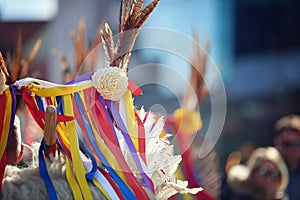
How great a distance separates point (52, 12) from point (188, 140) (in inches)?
166

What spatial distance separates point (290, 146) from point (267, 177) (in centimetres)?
47

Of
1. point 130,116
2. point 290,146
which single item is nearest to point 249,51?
point 290,146

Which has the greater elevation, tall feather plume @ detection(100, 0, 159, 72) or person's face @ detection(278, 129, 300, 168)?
tall feather plume @ detection(100, 0, 159, 72)

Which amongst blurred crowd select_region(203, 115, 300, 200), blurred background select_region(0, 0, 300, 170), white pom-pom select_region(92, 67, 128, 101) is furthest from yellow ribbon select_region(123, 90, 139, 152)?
blurred background select_region(0, 0, 300, 170)

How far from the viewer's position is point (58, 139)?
1948 mm

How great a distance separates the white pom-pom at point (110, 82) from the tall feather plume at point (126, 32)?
0.19ft

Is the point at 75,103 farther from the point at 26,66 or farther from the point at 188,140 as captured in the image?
the point at 188,140

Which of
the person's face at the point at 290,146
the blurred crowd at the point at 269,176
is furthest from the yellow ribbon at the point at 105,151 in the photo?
the person's face at the point at 290,146

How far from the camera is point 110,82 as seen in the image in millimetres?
1946

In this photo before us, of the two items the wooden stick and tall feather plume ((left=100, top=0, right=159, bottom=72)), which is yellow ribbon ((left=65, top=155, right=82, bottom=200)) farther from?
tall feather plume ((left=100, top=0, right=159, bottom=72))

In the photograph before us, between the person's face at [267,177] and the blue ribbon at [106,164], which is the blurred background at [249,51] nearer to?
the person's face at [267,177]

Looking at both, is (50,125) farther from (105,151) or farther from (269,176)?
(269,176)

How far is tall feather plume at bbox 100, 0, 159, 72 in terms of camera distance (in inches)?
78.2

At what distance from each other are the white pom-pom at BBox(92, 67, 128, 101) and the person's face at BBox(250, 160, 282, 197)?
249cm
